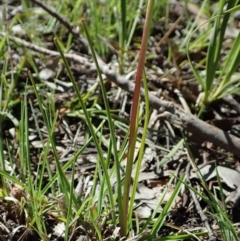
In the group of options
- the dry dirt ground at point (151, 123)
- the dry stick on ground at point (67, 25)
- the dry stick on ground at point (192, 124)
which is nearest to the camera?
the dry dirt ground at point (151, 123)

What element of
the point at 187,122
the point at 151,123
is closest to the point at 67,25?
the point at 151,123

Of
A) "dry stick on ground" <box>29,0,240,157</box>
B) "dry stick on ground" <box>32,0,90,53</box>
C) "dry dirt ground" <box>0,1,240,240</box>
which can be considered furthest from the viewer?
"dry stick on ground" <box>32,0,90,53</box>

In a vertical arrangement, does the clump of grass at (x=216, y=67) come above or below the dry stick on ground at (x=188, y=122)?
above

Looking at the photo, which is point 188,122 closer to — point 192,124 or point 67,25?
point 192,124

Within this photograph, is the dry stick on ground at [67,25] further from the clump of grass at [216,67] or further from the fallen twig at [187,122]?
the clump of grass at [216,67]

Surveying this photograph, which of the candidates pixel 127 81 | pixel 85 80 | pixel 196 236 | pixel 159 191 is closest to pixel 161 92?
pixel 127 81

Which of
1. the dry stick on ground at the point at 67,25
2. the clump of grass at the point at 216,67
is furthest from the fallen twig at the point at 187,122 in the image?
the dry stick on ground at the point at 67,25

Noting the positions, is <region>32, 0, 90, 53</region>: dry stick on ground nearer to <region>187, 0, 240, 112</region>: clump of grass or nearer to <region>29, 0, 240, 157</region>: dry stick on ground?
<region>29, 0, 240, 157</region>: dry stick on ground

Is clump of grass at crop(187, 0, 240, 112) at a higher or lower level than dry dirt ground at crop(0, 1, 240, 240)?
higher

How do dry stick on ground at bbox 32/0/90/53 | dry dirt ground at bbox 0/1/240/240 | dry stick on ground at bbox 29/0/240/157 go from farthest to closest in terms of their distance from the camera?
1. dry stick on ground at bbox 32/0/90/53
2. dry stick on ground at bbox 29/0/240/157
3. dry dirt ground at bbox 0/1/240/240

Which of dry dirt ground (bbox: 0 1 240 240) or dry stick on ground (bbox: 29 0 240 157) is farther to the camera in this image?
dry stick on ground (bbox: 29 0 240 157)

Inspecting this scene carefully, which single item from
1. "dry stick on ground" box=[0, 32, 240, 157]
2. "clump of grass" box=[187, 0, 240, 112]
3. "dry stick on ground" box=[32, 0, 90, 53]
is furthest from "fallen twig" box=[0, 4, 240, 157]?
"dry stick on ground" box=[32, 0, 90, 53]
